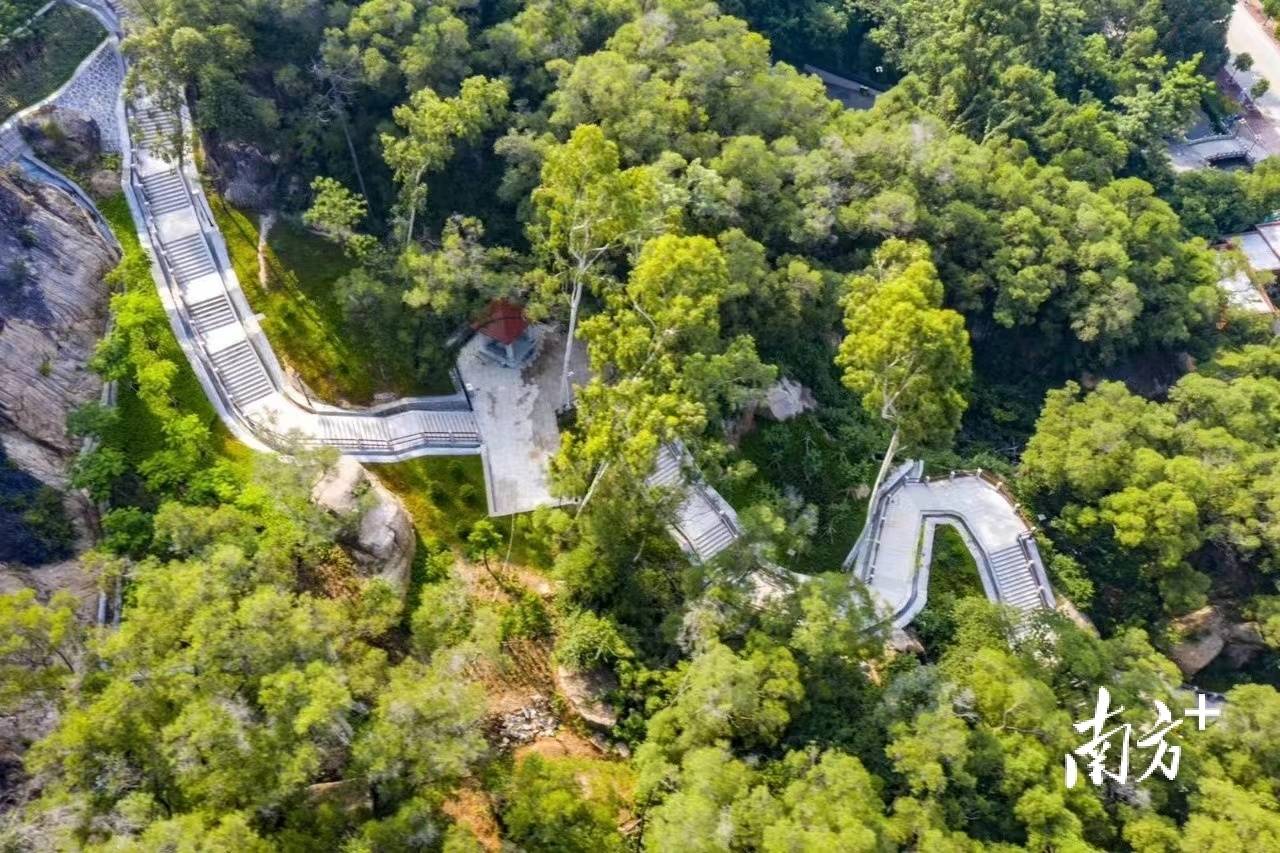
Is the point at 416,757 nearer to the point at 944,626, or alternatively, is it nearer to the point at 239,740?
the point at 239,740

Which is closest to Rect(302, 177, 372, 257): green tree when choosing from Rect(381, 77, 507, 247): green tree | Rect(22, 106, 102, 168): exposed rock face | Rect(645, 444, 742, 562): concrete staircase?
Rect(381, 77, 507, 247): green tree

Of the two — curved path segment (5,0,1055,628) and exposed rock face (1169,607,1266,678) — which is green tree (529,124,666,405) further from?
exposed rock face (1169,607,1266,678)

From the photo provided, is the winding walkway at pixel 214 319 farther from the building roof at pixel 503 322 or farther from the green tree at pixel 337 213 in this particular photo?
the green tree at pixel 337 213

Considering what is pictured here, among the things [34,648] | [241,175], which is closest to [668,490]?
[34,648]

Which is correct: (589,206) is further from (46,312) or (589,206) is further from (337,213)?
(46,312)

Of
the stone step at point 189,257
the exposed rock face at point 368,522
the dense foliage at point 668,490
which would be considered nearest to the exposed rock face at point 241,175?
the dense foliage at point 668,490

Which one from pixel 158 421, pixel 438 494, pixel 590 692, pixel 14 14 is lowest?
pixel 590 692

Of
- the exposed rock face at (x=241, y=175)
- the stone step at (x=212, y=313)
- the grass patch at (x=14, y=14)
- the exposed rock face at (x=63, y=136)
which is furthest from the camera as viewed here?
the exposed rock face at (x=241, y=175)
